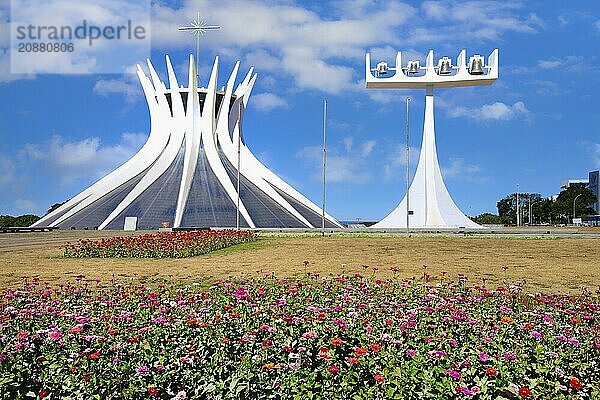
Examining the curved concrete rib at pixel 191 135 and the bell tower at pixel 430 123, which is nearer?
the bell tower at pixel 430 123

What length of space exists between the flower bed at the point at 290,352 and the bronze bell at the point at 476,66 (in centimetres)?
2698

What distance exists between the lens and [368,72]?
103 feet

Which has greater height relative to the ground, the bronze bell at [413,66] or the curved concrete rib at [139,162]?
the bronze bell at [413,66]

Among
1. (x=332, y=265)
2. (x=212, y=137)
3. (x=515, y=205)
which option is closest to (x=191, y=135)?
(x=212, y=137)

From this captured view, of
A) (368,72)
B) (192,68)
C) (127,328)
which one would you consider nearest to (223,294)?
(127,328)

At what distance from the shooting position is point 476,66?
30.5 m

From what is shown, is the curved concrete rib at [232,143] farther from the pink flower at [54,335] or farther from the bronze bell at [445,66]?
the pink flower at [54,335]

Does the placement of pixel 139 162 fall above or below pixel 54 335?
above

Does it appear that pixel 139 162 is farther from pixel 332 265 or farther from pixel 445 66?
pixel 332 265

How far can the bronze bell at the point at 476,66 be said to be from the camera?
100ft

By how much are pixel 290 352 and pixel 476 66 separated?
2943cm

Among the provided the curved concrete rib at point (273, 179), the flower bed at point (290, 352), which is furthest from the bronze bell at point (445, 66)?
the flower bed at point (290, 352)

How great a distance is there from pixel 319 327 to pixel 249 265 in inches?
298

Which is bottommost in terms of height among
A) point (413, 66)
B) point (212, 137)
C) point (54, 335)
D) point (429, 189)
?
point (54, 335)
